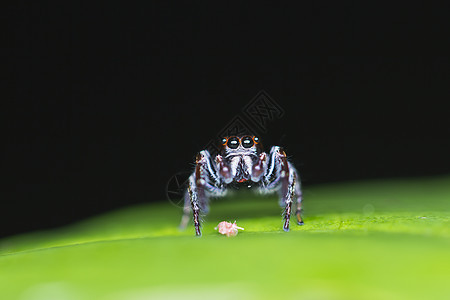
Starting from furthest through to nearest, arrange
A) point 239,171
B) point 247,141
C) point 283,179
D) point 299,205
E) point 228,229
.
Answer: point 247,141 < point 239,171 < point 283,179 < point 299,205 < point 228,229

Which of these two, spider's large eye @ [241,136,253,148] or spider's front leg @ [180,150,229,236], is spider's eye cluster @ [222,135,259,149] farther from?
spider's front leg @ [180,150,229,236]

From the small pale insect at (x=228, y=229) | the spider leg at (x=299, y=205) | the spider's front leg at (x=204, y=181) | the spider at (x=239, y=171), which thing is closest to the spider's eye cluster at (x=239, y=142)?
the spider at (x=239, y=171)

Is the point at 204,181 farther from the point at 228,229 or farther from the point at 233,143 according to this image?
the point at 228,229

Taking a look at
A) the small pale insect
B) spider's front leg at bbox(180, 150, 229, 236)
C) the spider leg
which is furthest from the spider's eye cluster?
the small pale insect

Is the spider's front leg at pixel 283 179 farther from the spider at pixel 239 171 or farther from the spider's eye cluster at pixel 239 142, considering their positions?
the spider's eye cluster at pixel 239 142

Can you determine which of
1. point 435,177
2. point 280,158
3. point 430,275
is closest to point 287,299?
point 430,275

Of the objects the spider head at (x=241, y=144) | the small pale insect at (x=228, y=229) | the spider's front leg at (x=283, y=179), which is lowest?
the small pale insect at (x=228, y=229)

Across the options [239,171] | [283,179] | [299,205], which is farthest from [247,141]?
[299,205]

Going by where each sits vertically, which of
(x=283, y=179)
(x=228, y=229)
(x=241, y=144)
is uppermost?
(x=241, y=144)
